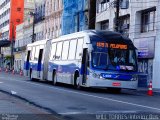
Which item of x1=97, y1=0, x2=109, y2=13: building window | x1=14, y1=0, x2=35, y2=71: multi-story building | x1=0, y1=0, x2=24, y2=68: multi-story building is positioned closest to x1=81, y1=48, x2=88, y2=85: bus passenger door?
x1=97, y1=0, x2=109, y2=13: building window

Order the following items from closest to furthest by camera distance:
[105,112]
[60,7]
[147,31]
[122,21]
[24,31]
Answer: [105,112] < [147,31] < [122,21] < [60,7] < [24,31]

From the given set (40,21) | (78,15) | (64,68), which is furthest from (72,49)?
(40,21)

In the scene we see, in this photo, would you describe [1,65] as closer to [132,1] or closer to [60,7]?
[60,7]

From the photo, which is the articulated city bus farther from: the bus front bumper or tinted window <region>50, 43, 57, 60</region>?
tinted window <region>50, 43, 57, 60</region>

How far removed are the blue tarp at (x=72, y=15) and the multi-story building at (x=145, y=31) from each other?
1103cm

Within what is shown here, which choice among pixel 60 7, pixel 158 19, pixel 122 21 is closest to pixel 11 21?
pixel 60 7

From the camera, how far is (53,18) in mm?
73750

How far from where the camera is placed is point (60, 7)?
229ft

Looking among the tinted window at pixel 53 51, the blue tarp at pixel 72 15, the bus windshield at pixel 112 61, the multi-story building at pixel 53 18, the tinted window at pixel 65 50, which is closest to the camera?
the bus windshield at pixel 112 61

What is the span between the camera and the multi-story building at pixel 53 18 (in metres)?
69.9

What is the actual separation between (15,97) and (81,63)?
7.45 m

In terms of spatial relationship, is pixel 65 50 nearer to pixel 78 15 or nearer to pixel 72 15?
pixel 78 15

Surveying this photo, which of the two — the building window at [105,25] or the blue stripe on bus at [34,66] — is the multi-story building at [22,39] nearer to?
the building window at [105,25]

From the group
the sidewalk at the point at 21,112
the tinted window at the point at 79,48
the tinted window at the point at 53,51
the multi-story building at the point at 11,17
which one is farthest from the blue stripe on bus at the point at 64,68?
the multi-story building at the point at 11,17
